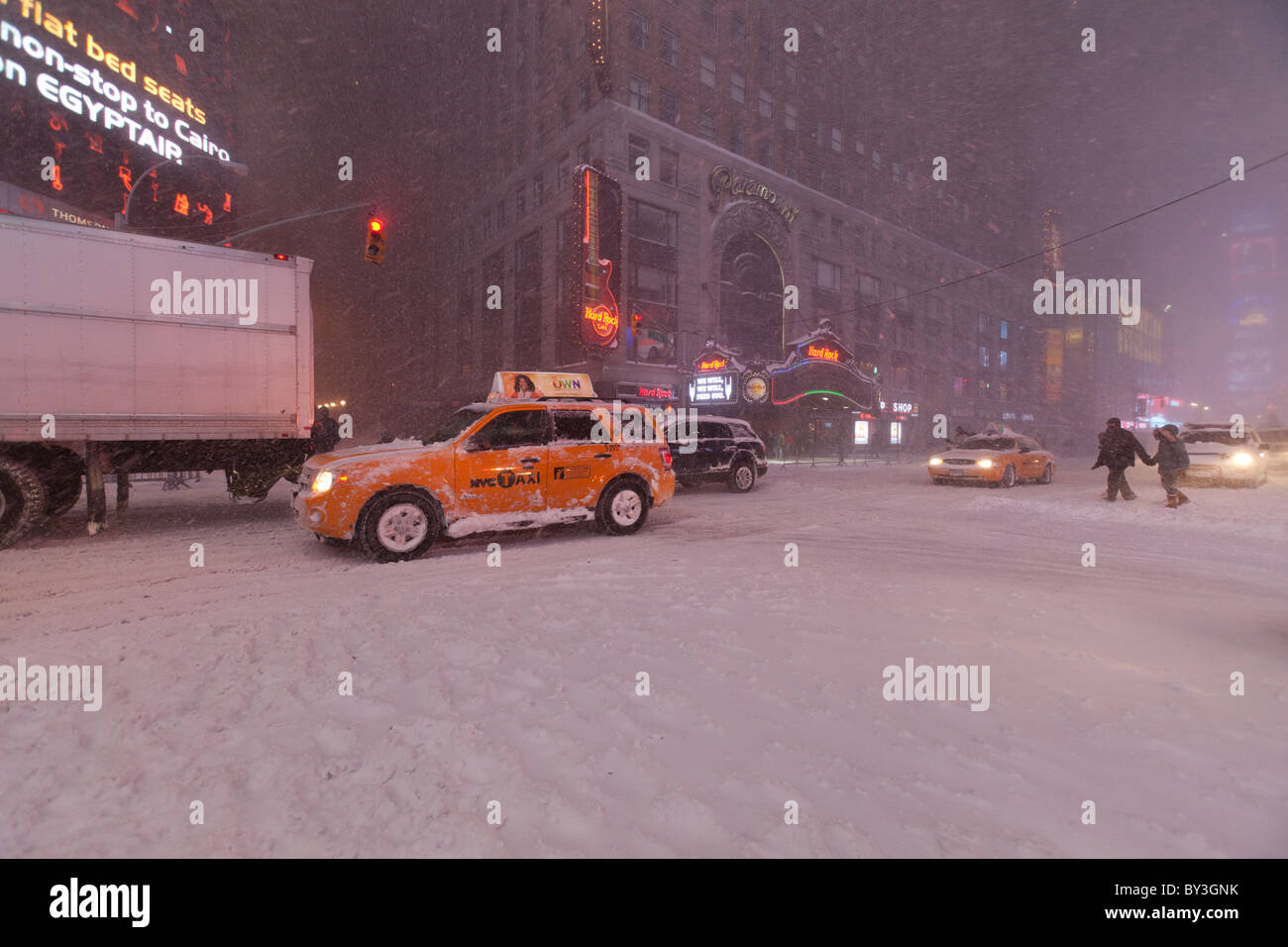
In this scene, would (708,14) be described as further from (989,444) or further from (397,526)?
(397,526)

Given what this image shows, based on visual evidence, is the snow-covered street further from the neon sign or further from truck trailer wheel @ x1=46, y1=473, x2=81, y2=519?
the neon sign

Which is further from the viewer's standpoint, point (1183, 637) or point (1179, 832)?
point (1183, 637)

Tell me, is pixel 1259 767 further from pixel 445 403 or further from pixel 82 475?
pixel 445 403

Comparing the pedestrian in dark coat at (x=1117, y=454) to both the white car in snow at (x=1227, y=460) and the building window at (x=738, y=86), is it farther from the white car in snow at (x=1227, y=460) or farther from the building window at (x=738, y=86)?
the building window at (x=738, y=86)

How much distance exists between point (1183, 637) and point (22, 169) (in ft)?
125

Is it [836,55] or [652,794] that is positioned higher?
[836,55]

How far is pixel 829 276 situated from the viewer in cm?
4281

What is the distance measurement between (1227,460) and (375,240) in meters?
22.4

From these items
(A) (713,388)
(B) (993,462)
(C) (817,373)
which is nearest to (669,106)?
(A) (713,388)

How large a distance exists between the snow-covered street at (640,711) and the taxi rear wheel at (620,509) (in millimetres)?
1716

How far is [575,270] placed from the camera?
93.9 ft

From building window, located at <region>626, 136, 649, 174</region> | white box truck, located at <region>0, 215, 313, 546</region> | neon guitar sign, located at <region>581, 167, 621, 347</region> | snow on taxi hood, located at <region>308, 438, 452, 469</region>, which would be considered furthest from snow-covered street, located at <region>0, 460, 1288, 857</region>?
building window, located at <region>626, 136, 649, 174</region>
